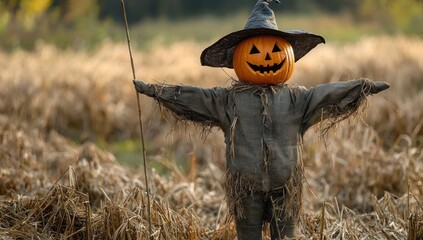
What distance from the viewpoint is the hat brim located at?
10.5 ft

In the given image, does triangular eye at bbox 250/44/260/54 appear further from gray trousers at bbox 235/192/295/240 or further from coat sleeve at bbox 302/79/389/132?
gray trousers at bbox 235/192/295/240

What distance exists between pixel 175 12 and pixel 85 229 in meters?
23.7

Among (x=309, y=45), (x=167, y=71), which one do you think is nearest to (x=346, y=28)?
(x=167, y=71)

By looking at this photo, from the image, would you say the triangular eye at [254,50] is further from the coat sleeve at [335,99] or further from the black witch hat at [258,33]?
the coat sleeve at [335,99]

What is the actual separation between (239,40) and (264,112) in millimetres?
374

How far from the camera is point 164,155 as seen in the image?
359cm

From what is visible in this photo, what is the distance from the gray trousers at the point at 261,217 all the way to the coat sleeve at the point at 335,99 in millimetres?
371

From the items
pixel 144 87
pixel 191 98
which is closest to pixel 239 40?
pixel 191 98

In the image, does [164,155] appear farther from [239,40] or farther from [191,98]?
[239,40]

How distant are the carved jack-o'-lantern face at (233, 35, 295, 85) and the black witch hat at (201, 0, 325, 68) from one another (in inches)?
1.4

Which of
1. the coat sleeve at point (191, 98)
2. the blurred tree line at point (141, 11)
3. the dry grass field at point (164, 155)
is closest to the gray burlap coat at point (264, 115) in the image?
the coat sleeve at point (191, 98)

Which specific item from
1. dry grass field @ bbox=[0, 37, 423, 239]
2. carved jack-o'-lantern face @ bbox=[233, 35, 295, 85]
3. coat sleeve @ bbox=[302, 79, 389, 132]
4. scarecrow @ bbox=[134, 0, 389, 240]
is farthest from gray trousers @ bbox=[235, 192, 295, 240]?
carved jack-o'-lantern face @ bbox=[233, 35, 295, 85]

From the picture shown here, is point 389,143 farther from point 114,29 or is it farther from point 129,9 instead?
point 129,9

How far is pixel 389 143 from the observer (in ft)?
22.4
